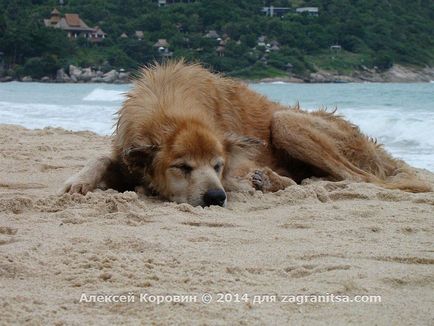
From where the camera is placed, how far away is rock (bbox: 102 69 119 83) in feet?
184

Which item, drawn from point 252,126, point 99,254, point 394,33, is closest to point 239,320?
point 99,254

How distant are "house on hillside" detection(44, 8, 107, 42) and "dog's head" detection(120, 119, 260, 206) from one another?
198 ft

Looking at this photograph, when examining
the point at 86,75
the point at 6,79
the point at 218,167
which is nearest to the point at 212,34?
the point at 86,75

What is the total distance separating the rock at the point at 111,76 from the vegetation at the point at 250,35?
126 cm

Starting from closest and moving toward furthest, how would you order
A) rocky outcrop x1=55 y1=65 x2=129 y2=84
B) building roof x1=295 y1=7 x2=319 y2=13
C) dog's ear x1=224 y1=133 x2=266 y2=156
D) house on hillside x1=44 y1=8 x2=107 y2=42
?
dog's ear x1=224 y1=133 x2=266 y2=156, rocky outcrop x1=55 y1=65 x2=129 y2=84, house on hillside x1=44 y1=8 x2=107 y2=42, building roof x1=295 y1=7 x2=319 y2=13

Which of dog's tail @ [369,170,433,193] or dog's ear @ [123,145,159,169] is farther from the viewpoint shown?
dog's tail @ [369,170,433,193]

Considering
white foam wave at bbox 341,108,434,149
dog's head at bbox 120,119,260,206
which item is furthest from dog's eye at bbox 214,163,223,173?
white foam wave at bbox 341,108,434,149

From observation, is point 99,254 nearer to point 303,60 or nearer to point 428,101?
point 428,101

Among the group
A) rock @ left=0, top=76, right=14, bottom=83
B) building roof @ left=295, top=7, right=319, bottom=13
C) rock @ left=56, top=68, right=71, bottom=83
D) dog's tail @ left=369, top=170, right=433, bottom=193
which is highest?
dog's tail @ left=369, top=170, right=433, bottom=193

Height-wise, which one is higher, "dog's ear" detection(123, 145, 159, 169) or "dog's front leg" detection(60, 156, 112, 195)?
"dog's ear" detection(123, 145, 159, 169)

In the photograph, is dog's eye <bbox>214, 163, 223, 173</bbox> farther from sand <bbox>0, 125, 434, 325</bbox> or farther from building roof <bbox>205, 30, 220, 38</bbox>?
building roof <bbox>205, 30, 220, 38</bbox>

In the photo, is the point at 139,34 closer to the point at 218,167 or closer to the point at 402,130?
the point at 402,130

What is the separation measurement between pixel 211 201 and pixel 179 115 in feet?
2.50

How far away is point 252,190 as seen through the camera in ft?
18.2
